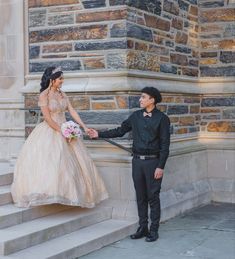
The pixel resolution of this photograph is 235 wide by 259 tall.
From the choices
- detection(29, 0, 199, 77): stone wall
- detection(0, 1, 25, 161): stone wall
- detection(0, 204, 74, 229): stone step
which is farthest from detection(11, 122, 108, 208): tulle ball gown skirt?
detection(0, 1, 25, 161): stone wall

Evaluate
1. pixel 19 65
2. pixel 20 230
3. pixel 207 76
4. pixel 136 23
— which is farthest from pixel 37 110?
pixel 207 76

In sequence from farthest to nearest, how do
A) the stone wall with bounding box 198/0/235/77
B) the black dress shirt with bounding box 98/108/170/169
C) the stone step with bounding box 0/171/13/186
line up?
1. the stone wall with bounding box 198/0/235/77
2. the stone step with bounding box 0/171/13/186
3. the black dress shirt with bounding box 98/108/170/169

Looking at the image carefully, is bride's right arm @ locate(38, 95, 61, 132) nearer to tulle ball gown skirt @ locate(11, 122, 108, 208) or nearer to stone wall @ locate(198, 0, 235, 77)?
tulle ball gown skirt @ locate(11, 122, 108, 208)

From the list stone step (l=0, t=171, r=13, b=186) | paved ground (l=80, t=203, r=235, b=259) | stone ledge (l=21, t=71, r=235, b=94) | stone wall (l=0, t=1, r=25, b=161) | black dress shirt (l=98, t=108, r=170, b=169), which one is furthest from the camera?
stone wall (l=0, t=1, r=25, b=161)

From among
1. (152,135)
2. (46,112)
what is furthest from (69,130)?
(152,135)

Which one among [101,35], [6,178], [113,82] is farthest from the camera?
[101,35]

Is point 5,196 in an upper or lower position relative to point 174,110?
lower

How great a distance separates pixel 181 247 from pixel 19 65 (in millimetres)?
4041

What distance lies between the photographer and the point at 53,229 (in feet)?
22.6

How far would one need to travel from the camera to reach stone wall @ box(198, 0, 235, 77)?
33.1 ft

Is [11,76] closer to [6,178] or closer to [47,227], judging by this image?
[6,178]

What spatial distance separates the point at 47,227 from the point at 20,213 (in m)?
0.37

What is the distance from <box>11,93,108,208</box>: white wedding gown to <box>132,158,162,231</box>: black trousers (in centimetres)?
55

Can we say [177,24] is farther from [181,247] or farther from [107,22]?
[181,247]
